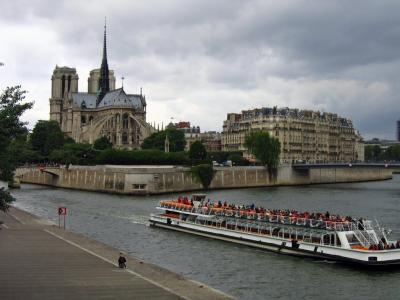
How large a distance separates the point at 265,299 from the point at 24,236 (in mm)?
16298

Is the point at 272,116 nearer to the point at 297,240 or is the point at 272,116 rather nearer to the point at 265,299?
the point at 297,240

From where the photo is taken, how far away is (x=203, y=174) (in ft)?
321

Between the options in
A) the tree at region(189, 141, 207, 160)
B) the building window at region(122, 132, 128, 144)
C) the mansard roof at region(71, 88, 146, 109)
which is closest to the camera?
the tree at region(189, 141, 207, 160)

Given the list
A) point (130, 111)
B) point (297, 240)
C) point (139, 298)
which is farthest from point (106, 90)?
point (139, 298)

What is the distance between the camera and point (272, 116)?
6206 inches

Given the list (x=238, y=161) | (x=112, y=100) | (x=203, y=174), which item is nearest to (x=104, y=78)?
(x=112, y=100)

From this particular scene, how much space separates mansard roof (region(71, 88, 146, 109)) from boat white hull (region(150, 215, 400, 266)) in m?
125

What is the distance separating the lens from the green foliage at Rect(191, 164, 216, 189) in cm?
9706

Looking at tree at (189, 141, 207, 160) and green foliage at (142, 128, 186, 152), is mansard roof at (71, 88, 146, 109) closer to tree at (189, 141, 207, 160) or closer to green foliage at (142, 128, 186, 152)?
green foliage at (142, 128, 186, 152)

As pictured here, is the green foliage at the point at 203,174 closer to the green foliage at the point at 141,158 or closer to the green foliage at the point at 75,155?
the green foliage at the point at 141,158

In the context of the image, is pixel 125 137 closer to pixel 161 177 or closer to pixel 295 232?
pixel 161 177

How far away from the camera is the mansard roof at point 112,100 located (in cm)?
17225

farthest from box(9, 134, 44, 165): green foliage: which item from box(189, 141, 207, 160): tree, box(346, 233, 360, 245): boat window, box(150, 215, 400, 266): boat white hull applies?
box(189, 141, 207, 160): tree

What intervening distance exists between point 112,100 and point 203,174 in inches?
3277
